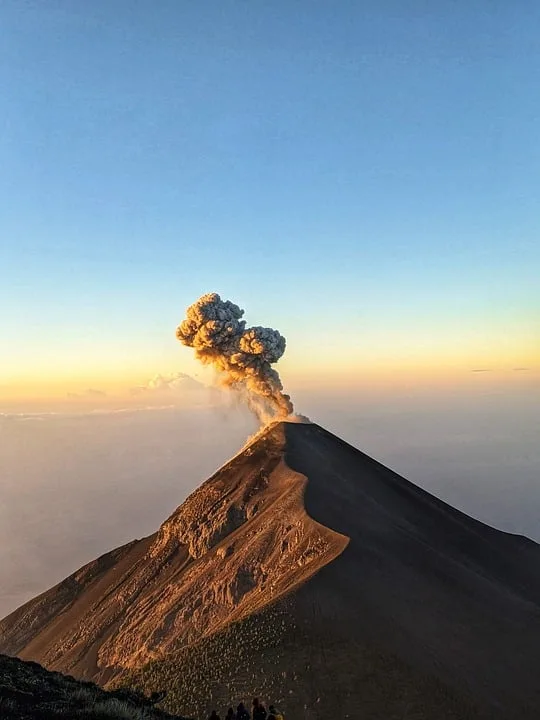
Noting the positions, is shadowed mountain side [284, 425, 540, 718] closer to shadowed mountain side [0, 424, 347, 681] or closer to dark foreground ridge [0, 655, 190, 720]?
shadowed mountain side [0, 424, 347, 681]

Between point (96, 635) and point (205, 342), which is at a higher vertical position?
point (205, 342)

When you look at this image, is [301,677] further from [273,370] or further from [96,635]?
[273,370]

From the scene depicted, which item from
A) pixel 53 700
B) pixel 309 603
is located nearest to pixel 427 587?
pixel 309 603

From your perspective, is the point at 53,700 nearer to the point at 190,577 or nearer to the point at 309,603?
the point at 309,603

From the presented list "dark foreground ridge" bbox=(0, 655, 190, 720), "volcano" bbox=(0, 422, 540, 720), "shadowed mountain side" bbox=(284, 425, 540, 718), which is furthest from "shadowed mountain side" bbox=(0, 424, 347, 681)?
"dark foreground ridge" bbox=(0, 655, 190, 720)

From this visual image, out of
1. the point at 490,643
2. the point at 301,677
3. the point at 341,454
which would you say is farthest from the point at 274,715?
the point at 341,454
